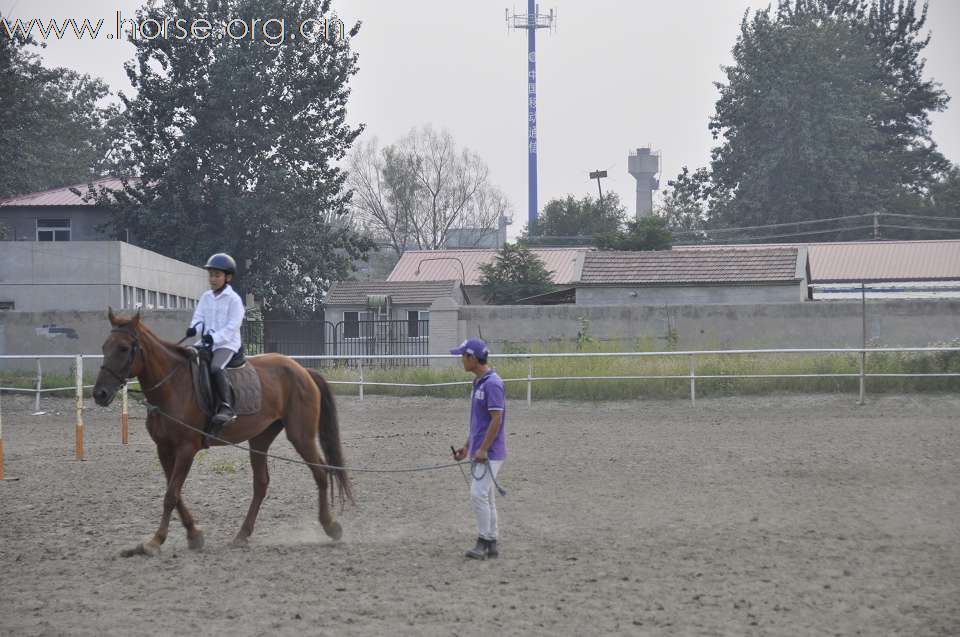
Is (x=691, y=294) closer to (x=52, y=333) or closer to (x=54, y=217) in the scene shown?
(x=52, y=333)

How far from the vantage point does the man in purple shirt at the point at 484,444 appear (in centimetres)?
777

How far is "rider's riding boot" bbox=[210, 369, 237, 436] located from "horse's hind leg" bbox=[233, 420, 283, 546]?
18.5 inches

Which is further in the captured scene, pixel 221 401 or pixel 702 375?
pixel 702 375

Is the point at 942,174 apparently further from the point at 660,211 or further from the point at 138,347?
the point at 138,347

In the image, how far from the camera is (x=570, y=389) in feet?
72.3

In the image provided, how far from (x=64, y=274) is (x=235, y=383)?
80.0 ft

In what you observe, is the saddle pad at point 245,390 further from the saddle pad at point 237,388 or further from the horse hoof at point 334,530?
the horse hoof at point 334,530

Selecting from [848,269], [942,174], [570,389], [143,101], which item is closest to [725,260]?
[570,389]

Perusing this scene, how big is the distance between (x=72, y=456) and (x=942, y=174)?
61.5 metres

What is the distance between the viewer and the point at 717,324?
26.6 meters

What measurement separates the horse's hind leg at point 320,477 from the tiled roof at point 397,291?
28.7m

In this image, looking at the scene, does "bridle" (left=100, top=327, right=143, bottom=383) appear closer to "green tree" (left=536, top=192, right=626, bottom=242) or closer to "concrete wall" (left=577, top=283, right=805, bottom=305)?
"concrete wall" (left=577, top=283, right=805, bottom=305)

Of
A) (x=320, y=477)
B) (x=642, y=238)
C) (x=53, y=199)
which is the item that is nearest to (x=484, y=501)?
(x=320, y=477)

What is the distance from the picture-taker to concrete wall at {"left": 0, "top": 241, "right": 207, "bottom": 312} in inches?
1209
